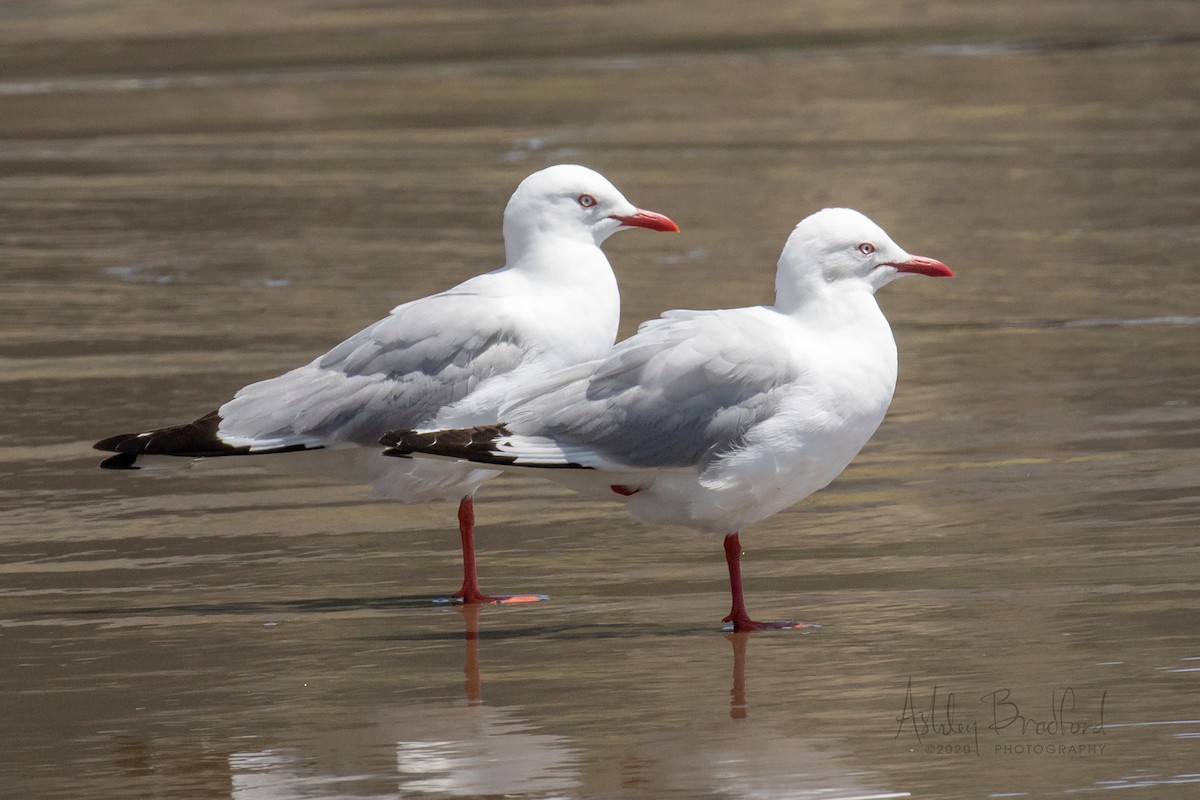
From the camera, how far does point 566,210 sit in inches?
301

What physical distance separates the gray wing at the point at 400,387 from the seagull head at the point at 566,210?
0.45m

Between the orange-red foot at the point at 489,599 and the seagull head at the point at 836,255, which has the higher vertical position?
the seagull head at the point at 836,255

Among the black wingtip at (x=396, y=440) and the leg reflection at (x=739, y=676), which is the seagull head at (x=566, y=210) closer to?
the black wingtip at (x=396, y=440)

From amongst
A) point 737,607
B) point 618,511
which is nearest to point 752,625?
point 737,607

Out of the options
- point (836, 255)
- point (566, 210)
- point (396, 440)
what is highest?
point (566, 210)

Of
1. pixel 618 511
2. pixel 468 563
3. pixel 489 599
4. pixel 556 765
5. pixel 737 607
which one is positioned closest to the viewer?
pixel 556 765

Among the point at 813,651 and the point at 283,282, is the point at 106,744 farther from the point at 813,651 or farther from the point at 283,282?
the point at 283,282

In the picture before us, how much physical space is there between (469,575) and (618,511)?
1.13m

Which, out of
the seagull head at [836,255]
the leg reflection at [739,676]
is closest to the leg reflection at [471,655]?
the leg reflection at [739,676]

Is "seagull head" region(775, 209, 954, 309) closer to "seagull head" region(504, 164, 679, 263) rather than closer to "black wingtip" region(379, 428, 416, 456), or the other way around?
"seagull head" region(504, 164, 679, 263)

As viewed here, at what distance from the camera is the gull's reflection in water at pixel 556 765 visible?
511 centimetres

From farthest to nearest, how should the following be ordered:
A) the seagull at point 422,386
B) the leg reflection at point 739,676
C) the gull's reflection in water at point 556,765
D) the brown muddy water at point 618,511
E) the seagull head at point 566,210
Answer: the seagull head at point 566,210, the seagull at point 422,386, the leg reflection at point 739,676, the brown muddy water at point 618,511, the gull's reflection in water at point 556,765

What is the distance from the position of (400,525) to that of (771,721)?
278cm

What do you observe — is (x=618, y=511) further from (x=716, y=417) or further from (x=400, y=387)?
(x=716, y=417)
